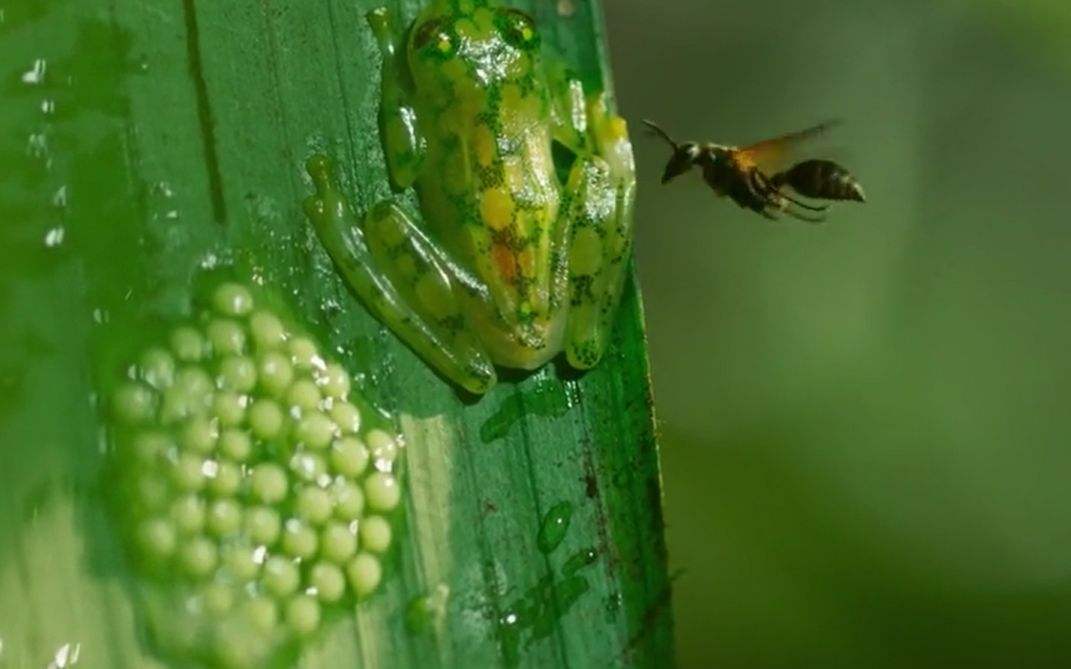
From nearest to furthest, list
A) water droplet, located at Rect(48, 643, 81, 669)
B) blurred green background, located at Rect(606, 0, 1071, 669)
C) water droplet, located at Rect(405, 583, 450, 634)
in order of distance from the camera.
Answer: water droplet, located at Rect(48, 643, 81, 669) → water droplet, located at Rect(405, 583, 450, 634) → blurred green background, located at Rect(606, 0, 1071, 669)

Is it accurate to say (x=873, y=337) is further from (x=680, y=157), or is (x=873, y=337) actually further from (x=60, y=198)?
(x=60, y=198)

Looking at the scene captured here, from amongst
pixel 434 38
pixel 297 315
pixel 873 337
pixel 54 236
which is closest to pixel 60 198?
pixel 54 236

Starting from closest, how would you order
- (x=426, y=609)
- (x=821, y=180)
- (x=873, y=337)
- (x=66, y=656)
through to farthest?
(x=66, y=656) < (x=426, y=609) < (x=821, y=180) < (x=873, y=337)

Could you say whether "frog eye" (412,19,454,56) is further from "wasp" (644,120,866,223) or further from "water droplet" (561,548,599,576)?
"water droplet" (561,548,599,576)

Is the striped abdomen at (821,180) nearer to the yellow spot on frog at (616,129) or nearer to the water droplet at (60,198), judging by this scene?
the yellow spot on frog at (616,129)

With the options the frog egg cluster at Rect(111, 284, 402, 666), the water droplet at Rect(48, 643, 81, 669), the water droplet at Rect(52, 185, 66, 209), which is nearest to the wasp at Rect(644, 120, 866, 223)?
the frog egg cluster at Rect(111, 284, 402, 666)

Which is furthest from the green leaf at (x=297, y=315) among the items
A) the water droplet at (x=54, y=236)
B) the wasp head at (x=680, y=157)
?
the wasp head at (x=680, y=157)
